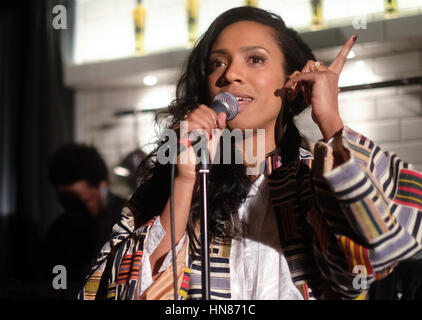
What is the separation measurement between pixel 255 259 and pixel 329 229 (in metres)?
0.20

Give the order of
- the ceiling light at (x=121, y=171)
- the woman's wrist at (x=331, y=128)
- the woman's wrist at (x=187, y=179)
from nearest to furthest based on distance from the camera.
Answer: the woman's wrist at (x=331, y=128)
the woman's wrist at (x=187, y=179)
the ceiling light at (x=121, y=171)

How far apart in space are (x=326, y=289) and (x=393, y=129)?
957 millimetres

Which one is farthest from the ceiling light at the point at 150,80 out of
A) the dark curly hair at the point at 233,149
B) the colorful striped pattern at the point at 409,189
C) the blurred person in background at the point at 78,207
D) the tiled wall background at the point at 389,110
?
the colorful striped pattern at the point at 409,189

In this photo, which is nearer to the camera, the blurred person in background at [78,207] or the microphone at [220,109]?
the microphone at [220,109]

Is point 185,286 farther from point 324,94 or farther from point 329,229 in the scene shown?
point 324,94

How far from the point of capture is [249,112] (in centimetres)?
113

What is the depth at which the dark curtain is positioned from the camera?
2.62 metres

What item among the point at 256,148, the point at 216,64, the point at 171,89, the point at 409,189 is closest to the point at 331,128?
the point at 409,189

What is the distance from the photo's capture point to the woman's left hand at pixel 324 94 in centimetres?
91

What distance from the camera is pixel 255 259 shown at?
1.03 metres

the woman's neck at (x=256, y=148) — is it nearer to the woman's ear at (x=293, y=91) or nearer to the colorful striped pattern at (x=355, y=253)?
the woman's ear at (x=293, y=91)

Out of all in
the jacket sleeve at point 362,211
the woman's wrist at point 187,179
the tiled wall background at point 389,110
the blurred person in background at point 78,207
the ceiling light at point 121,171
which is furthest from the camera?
the ceiling light at point 121,171

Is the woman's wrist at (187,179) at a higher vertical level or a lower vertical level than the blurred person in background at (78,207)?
higher
